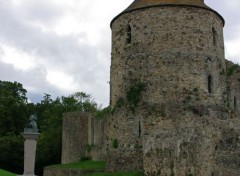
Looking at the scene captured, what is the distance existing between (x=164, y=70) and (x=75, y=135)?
14.2 metres

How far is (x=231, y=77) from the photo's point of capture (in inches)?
1147

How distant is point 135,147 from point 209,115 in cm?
434

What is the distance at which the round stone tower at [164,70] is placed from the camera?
85.7ft

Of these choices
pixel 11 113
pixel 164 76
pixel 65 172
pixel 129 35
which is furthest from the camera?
pixel 11 113

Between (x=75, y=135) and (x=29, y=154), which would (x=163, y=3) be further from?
(x=75, y=135)

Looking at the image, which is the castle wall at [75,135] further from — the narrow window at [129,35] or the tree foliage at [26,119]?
the narrow window at [129,35]

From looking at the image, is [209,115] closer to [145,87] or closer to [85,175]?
[145,87]

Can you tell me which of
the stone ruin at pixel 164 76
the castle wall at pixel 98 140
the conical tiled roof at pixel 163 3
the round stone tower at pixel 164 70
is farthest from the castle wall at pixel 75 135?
the conical tiled roof at pixel 163 3

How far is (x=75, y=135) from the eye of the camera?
38.6 m

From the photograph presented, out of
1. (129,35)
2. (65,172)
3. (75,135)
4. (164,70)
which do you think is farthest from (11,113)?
(164,70)

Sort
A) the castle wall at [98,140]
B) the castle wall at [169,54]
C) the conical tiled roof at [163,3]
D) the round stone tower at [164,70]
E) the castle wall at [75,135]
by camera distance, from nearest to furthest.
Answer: the round stone tower at [164,70] < the castle wall at [169,54] < the conical tiled roof at [163,3] < the castle wall at [98,140] < the castle wall at [75,135]

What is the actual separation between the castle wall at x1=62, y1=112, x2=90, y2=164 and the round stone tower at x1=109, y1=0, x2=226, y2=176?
1025 centimetres

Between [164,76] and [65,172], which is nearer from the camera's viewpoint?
[164,76]

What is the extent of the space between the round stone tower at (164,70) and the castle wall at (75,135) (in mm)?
10254
